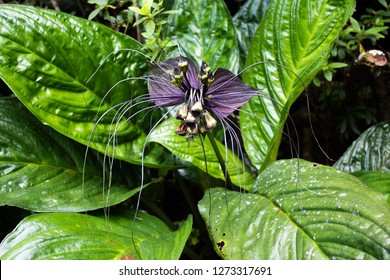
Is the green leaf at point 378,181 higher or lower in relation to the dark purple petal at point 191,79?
lower

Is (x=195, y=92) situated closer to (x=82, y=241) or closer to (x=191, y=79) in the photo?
(x=191, y=79)

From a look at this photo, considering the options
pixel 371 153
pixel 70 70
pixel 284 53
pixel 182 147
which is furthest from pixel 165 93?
pixel 371 153

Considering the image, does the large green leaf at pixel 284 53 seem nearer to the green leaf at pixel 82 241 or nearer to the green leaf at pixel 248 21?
the green leaf at pixel 248 21

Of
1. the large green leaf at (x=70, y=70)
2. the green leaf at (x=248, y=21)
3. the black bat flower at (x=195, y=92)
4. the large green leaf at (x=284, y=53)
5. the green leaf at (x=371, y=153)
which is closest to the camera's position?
the black bat flower at (x=195, y=92)

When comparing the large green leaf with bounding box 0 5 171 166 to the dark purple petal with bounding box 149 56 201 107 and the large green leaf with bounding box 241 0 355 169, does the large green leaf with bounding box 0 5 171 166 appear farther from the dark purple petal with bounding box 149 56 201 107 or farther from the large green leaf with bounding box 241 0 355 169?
the large green leaf with bounding box 241 0 355 169

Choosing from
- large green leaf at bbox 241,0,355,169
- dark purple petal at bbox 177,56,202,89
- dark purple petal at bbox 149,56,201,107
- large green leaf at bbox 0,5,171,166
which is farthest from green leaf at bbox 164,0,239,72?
dark purple petal at bbox 177,56,202,89

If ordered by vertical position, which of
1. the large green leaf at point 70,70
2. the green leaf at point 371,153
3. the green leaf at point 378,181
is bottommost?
the green leaf at point 371,153

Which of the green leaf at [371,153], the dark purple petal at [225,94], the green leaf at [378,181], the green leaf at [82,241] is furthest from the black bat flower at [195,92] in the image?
the green leaf at [371,153]
